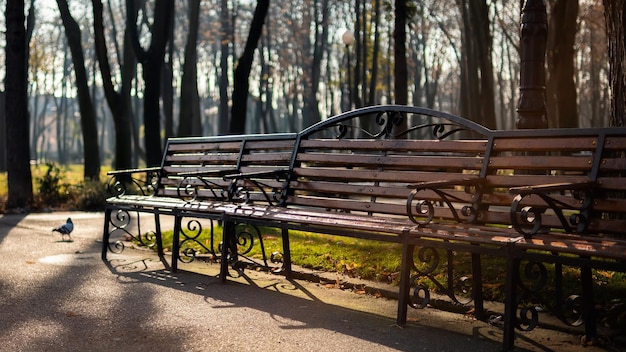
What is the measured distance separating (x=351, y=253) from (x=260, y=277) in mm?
1066

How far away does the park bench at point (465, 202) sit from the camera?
14.3 feet

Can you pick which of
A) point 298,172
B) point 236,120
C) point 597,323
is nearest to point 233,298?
point 298,172

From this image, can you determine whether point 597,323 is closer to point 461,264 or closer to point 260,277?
point 461,264

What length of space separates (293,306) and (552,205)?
6.72 ft

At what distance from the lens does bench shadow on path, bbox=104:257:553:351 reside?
186 inches

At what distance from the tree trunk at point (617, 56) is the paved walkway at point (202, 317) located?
2.73 m

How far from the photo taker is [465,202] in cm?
536

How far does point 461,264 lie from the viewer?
255 inches

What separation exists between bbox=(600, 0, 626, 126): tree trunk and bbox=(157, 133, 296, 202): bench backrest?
2.85 metres

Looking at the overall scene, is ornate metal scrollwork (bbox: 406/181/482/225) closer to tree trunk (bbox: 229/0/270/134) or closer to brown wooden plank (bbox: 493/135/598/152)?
brown wooden plank (bbox: 493/135/598/152)

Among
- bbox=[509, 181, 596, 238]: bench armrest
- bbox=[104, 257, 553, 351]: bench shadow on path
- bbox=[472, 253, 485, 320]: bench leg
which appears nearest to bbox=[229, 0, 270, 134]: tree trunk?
bbox=[104, 257, 553, 351]: bench shadow on path

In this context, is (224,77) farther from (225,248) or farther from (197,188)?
(225,248)

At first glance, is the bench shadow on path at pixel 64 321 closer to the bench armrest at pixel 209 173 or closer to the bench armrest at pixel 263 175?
the bench armrest at pixel 263 175

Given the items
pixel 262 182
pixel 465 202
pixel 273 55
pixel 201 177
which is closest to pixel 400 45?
pixel 201 177
